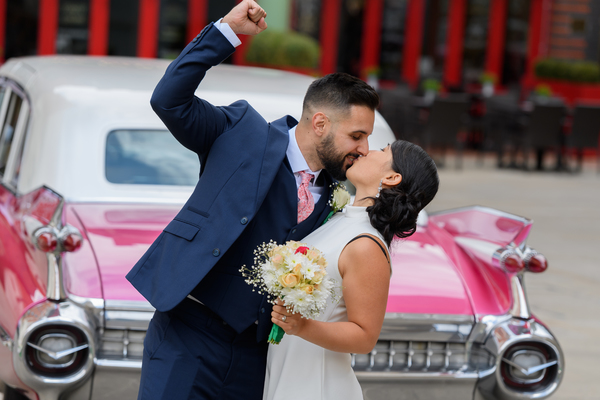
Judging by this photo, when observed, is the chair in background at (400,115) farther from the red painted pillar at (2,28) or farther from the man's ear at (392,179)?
the man's ear at (392,179)

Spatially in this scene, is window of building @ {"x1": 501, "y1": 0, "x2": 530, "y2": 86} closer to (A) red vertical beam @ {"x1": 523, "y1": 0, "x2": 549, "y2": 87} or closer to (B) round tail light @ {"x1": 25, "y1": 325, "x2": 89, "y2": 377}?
(A) red vertical beam @ {"x1": 523, "y1": 0, "x2": 549, "y2": 87}

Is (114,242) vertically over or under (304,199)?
under

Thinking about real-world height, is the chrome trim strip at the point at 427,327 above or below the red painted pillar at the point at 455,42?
below

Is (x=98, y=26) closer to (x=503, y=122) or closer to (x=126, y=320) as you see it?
(x=503, y=122)

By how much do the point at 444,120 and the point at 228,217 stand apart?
11754 mm

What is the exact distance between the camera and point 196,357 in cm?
228

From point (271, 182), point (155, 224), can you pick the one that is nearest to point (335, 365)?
point (271, 182)

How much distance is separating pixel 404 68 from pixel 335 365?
16.0 metres

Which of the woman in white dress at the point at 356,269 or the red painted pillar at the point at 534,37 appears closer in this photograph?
the woman in white dress at the point at 356,269

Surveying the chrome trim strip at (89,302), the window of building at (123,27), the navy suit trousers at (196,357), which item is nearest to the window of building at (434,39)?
the window of building at (123,27)

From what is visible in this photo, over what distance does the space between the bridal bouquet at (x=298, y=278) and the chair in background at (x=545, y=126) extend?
12.6 m

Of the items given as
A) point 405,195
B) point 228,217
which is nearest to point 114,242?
point 228,217

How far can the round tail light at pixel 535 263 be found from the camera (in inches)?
126

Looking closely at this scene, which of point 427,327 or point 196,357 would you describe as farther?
point 427,327
